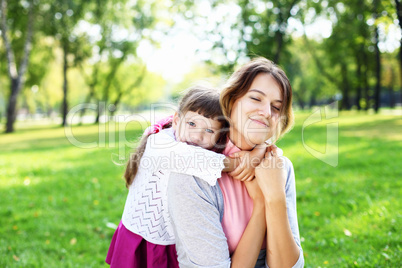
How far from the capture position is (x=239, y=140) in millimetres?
2129

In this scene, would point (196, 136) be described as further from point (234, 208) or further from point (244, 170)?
point (234, 208)

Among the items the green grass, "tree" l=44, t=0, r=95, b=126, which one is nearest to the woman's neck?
the green grass

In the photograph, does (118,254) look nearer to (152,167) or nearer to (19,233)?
(152,167)

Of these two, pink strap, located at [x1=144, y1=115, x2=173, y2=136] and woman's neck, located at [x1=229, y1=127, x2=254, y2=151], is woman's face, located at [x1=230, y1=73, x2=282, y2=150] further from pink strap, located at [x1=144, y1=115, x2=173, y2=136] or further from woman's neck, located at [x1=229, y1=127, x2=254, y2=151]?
pink strap, located at [x1=144, y1=115, x2=173, y2=136]

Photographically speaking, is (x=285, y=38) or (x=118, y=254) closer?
(x=118, y=254)

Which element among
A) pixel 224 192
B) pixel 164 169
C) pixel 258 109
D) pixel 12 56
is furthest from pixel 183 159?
pixel 12 56

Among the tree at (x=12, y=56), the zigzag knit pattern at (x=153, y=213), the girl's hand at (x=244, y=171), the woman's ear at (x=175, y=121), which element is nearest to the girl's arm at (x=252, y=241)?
the girl's hand at (x=244, y=171)

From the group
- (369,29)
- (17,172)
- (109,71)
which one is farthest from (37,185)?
(109,71)

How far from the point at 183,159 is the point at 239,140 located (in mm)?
463

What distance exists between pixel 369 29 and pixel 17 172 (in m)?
26.0

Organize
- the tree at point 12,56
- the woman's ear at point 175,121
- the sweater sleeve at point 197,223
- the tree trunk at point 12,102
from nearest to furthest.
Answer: the sweater sleeve at point 197,223
the woman's ear at point 175,121
the tree at point 12,56
the tree trunk at point 12,102

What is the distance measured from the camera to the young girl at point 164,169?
1.86m

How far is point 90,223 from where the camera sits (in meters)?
4.99

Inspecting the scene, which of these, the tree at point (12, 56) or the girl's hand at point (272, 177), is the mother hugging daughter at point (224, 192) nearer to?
the girl's hand at point (272, 177)
